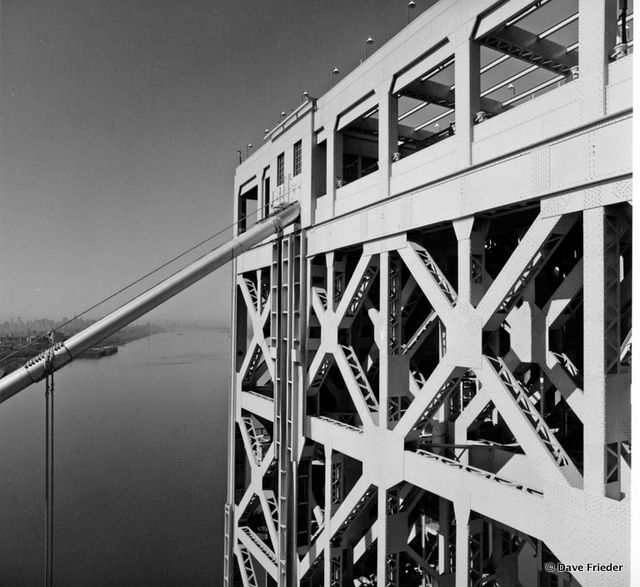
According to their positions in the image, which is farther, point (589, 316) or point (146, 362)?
point (146, 362)

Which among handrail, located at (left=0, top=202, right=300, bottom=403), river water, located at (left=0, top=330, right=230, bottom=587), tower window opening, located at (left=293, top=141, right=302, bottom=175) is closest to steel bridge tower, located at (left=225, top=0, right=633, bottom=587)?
tower window opening, located at (left=293, top=141, right=302, bottom=175)

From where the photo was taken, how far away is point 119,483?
72.3 feet

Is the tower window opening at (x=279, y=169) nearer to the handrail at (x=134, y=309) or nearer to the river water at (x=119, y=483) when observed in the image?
the handrail at (x=134, y=309)

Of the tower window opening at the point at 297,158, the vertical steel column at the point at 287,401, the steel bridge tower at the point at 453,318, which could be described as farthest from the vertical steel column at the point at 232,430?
the tower window opening at the point at 297,158

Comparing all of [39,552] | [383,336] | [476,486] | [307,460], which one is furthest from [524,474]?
[39,552]

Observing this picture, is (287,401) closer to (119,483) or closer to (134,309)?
(134,309)

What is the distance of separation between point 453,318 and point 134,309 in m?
5.01

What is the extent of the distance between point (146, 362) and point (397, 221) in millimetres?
11750

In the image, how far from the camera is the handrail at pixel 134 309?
22.7 ft

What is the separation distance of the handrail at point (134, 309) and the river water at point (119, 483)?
10.5m

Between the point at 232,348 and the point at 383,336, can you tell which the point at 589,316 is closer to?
the point at 383,336

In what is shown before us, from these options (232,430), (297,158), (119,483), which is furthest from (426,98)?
(119,483)

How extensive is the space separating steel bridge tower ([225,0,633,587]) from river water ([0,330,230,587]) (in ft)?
30.6

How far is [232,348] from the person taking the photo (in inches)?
510
